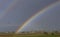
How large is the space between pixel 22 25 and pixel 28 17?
6.0 inches

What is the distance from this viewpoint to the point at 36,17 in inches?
48.8

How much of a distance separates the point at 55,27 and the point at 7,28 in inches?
26.7

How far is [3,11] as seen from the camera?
1173 millimetres

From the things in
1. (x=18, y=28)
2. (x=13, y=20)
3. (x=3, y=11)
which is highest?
(x=3, y=11)

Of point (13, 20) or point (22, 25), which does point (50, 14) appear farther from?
point (13, 20)

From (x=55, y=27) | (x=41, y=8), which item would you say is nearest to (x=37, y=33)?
(x=55, y=27)

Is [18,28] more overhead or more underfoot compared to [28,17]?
more underfoot

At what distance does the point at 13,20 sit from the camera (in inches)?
45.0

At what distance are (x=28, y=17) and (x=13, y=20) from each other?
0.23m

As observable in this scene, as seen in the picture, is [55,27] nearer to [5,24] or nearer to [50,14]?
[50,14]

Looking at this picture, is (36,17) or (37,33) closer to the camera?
(37,33)

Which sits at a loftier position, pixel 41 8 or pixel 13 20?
pixel 41 8

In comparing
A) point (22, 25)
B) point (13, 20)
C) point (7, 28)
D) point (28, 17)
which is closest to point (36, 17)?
point (28, 17)

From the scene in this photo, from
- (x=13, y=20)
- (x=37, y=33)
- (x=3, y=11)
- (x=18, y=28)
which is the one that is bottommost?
(x=37, y=33)
